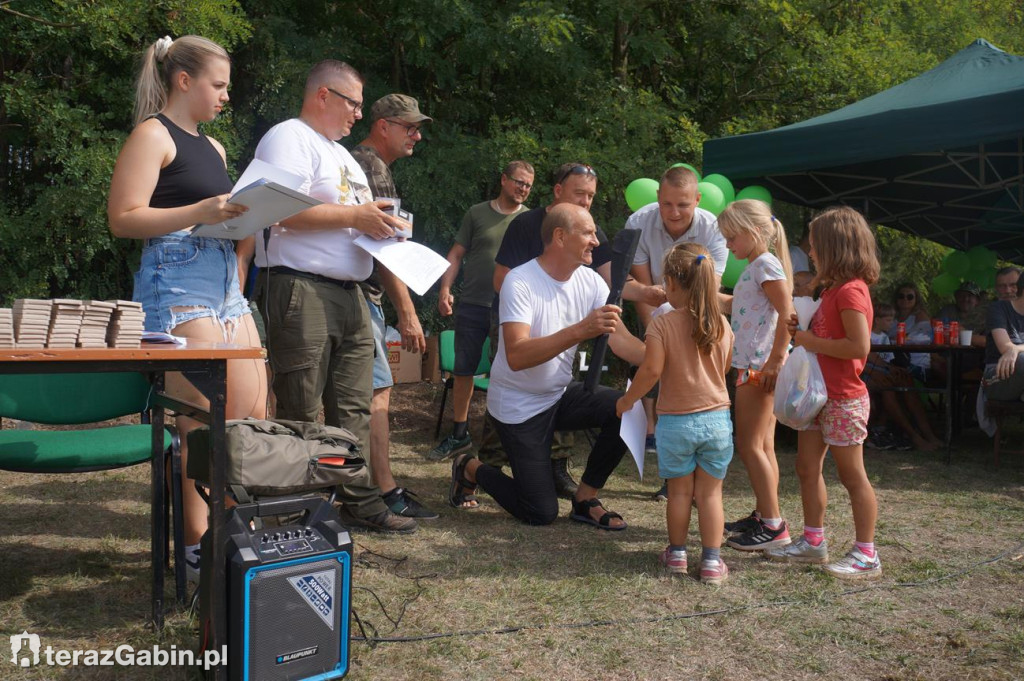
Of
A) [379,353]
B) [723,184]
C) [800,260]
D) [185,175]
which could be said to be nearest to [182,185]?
[185,175]

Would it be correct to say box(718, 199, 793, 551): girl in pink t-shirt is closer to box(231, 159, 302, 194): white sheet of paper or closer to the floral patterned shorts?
the floral patterned shorts

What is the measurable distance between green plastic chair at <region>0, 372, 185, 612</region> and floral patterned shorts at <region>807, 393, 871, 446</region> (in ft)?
7.93

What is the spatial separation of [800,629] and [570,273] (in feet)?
6.01

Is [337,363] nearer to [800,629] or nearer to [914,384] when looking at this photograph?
[800,629]

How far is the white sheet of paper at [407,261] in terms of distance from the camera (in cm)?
327

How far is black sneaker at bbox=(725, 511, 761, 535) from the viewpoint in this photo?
379cm

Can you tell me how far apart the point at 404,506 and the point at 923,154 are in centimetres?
576

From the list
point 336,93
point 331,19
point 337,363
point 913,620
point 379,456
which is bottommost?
point 913,620

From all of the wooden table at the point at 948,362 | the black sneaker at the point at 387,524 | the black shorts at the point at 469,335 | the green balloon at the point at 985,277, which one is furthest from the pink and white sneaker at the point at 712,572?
the green balloon at the point at 985,277

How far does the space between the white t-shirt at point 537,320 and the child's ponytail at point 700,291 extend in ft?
2.11

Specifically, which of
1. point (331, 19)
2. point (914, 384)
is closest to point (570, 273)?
point (914, 384)

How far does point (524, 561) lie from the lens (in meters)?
3.46

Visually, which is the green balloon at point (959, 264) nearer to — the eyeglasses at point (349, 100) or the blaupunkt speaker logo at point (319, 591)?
the eyeglasses at point (349, 100)

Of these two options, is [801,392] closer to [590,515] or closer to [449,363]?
[590,515]
